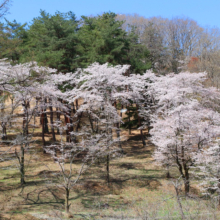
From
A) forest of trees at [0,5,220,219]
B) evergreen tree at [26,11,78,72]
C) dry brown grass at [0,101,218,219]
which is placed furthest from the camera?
evergreen tree at [26,11,78,72]

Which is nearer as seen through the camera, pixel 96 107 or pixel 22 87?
pixel 22 87

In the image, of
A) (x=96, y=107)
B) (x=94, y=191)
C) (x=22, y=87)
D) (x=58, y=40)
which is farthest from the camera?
(x=58, y=40)

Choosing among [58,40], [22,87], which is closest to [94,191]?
[22,87]

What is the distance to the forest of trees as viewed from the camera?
1144 cm

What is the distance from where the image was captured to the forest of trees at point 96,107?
37.5 ft

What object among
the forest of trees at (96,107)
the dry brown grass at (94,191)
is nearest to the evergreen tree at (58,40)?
the forest of trees at (96,107)

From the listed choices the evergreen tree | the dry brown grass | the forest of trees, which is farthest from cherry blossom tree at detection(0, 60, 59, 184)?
the evergreen tree

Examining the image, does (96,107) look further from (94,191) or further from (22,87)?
(22,87)

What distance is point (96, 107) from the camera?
1716cm

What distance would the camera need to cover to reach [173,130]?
12594 mm

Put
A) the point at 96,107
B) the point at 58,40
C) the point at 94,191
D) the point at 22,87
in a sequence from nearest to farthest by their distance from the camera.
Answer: the point at 22,87 → the point at 94,191 → the point at 96,107 → the point at 58,40

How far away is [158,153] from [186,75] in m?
6.36

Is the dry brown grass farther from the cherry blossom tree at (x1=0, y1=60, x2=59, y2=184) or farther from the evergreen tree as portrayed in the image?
the evergreen tree

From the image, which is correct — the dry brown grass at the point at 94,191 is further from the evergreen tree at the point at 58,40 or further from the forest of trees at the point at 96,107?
the evergreen tree at the point at 58,40
